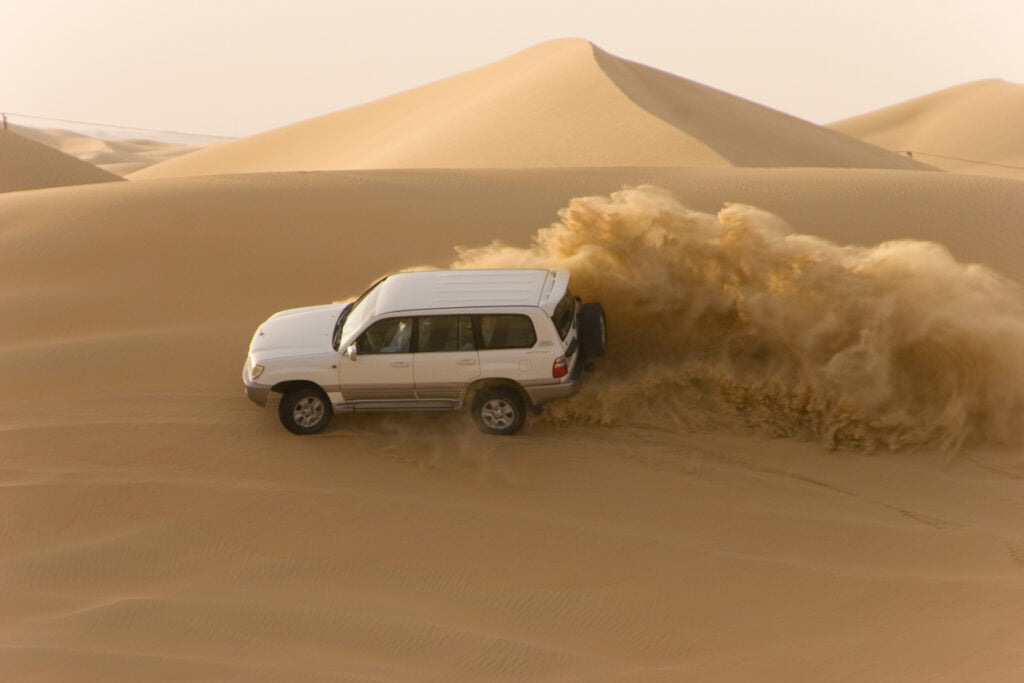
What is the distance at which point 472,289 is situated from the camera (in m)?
11.4

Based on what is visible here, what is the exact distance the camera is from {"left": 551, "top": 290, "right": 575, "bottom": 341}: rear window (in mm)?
10922

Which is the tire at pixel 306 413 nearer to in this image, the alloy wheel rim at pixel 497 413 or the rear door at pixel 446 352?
the rear door at pixel 446 352

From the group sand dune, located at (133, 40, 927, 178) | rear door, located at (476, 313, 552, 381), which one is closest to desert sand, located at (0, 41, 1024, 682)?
rear door, located at (476, 313, 552, 381)

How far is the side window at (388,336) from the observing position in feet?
36.2

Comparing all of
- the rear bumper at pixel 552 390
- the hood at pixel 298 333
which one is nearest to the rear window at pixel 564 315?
the rear bumper at pixel 552 390

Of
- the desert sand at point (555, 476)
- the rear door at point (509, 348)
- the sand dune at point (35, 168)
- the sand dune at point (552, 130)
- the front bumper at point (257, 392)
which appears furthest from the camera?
the sand dune at point (552, 130)

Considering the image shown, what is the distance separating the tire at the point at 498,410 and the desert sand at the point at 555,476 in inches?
9.4

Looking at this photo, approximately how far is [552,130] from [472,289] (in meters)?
25.1

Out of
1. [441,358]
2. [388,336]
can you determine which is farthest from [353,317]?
[441,358]

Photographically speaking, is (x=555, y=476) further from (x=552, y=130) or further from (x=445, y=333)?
(x=552, y=130)

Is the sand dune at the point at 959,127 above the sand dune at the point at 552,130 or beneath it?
above

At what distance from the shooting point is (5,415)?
11.8m

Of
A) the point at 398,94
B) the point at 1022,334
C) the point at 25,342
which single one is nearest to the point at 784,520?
the point at 1022,334

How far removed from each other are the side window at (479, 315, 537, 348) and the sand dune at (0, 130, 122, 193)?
22.0 meters
